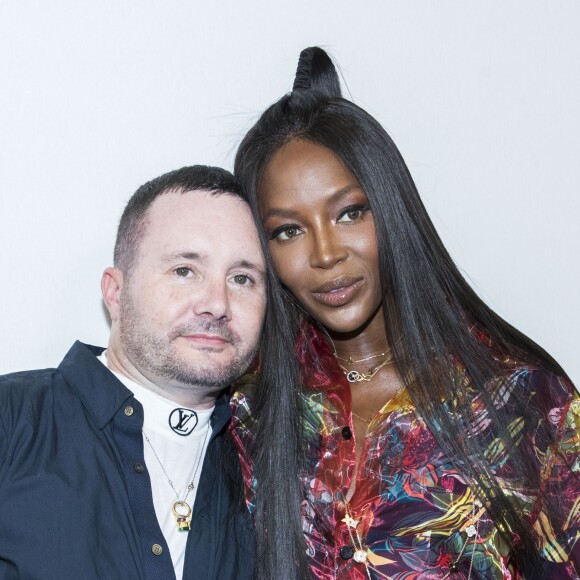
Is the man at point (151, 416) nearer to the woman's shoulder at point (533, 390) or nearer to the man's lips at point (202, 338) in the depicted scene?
the man's lips at point (202, 338)

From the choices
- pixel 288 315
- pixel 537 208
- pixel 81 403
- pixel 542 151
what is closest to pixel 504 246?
pixel 537 208

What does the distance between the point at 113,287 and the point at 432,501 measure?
0.94m

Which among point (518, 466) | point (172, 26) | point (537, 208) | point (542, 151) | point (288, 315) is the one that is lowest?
point (518, 466)

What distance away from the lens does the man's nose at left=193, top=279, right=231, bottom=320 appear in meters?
2.06

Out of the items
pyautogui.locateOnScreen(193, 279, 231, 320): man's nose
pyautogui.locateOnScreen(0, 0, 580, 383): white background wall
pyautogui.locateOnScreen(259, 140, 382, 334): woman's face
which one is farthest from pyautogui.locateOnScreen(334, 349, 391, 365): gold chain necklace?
pyautogui.locateOnScreen(0, 0, 580, 383): white background wall

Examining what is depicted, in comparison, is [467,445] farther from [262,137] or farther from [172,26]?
[172,26]

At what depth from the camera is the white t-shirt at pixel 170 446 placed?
205cm

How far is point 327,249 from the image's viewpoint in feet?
6.75

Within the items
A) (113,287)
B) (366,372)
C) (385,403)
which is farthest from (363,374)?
(113,287)

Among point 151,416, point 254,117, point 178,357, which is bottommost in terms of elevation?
point 151,416

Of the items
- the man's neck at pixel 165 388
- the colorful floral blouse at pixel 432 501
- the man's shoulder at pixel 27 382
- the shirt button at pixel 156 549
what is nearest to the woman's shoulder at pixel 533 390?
the colorful floral blouse at pixel 432 501

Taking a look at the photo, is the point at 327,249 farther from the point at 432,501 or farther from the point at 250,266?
the point at 432,501

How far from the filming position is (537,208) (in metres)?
2.74

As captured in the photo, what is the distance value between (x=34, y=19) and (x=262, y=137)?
76 cm
